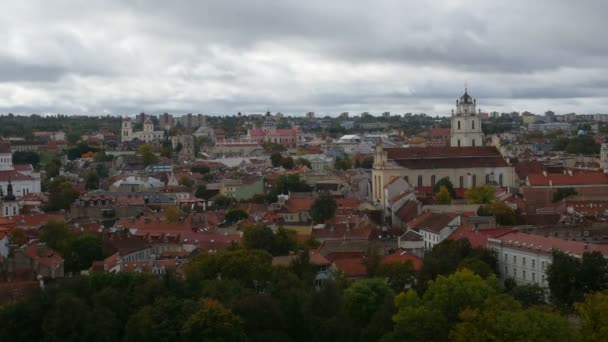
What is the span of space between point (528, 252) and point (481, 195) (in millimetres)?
22858

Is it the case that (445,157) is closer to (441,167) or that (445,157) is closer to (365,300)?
(441,167)

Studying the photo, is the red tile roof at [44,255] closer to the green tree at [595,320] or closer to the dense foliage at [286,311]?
the dense foliage at [286,311]

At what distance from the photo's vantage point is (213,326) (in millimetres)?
26969

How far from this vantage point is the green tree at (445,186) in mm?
64188

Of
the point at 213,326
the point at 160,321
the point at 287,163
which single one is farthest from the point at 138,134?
the point at 213,326

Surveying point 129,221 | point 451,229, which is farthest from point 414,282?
point 129,221

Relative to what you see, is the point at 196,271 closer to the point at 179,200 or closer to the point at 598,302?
the point at 598,302

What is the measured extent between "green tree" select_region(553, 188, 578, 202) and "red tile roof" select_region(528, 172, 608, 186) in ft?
10.4

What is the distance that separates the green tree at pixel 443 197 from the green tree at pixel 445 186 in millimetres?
2498

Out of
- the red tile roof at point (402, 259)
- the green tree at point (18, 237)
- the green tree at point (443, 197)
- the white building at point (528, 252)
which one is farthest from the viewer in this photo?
the green tree at point (443, 197)

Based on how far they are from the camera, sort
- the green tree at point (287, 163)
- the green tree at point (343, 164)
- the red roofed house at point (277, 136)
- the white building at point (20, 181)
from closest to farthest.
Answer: the white building at point (20, 181) → the green tree at point (287, 163) → the green tree at point (343, 164) → the red roofed house at point (277, 136)

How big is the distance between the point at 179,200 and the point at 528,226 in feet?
107

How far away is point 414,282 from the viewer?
1375 inches

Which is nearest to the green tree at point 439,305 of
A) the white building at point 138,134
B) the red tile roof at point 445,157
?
the red tile roof at point 445,157
